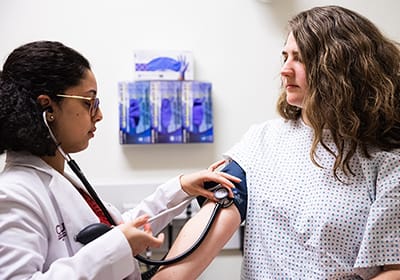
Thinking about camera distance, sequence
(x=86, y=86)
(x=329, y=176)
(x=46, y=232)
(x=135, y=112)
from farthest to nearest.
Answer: (x=135, y=112) < (x=329, y=176) < (x=86, y=86) < (x=46, y=232)

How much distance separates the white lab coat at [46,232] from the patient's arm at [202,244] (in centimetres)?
20

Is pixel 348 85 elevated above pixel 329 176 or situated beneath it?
elevated above

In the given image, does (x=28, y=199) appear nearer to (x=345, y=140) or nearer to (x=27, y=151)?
(x=27, y=151)

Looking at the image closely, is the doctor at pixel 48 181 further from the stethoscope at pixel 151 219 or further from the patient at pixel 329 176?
the patient at pixel 329 176

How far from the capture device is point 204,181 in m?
1.23

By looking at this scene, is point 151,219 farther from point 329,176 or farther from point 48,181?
point 329,176

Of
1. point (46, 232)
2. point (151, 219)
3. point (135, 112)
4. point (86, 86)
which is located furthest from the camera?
point (135, 112)

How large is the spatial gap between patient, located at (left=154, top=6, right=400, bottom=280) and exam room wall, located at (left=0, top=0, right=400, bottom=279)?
65cm

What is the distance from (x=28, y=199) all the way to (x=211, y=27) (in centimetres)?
122

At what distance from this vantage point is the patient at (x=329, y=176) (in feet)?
3.39

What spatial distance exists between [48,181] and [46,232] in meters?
0.13

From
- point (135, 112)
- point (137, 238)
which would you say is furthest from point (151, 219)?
point (135, 112)

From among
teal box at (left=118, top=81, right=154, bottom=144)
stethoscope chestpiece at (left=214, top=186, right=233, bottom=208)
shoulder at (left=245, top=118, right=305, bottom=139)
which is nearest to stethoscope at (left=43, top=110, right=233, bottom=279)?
stethoscope chestpiece at (left=214, top=186, right=233, bottom=208)

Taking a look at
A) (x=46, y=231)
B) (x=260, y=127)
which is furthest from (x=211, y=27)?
(x=46, y=231)
